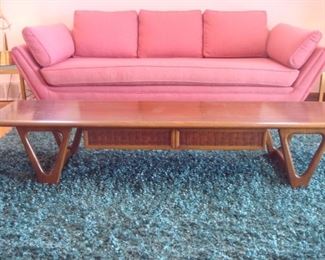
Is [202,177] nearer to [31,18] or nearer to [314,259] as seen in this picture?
[314,259]

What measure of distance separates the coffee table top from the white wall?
64.1 inches

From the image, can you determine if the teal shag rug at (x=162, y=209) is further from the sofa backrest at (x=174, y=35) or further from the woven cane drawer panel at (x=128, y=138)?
the sofa backrest at (x=174, y=35)

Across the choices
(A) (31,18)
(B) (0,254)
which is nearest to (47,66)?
(A) (31,18)

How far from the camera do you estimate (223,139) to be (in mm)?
1924

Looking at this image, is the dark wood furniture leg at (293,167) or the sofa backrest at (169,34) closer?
the dark wood furniture leg at (293,167)

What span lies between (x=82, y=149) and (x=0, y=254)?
3.23ft

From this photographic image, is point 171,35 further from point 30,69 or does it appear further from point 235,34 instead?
point 30,69

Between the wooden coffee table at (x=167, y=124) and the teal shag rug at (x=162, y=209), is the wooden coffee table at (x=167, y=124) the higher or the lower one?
the higher one

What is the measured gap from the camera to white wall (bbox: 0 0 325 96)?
3.14m

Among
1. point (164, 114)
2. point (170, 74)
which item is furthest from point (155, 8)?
point (164, 114)

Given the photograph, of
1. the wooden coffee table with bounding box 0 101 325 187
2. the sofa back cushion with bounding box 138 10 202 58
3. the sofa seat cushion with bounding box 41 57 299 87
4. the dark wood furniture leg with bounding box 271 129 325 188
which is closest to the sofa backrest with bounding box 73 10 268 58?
the sofa back cushion with bounding box 138 10 202 58

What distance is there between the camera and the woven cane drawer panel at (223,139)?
1.90 meters

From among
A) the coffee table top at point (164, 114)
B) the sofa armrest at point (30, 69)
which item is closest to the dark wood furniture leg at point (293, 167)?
the coffee table top at point (164, 114)

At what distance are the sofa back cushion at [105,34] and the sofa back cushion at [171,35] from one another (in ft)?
0.30
